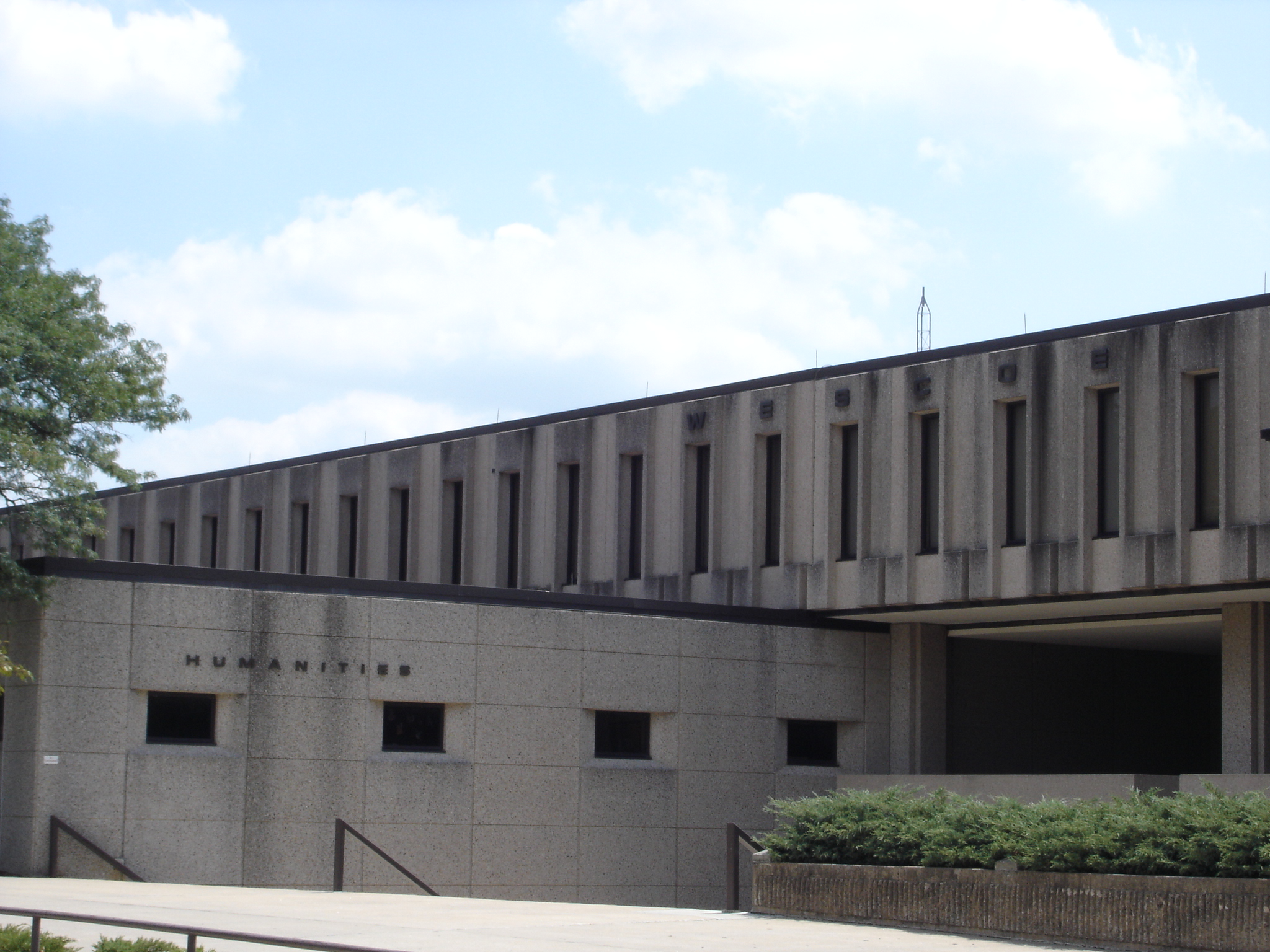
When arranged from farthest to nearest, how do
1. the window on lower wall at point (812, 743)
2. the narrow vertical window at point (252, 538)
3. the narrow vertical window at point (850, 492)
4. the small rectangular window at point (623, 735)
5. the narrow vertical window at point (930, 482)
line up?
1. the narrow vertical window at point (252, 538)
2. the narrow vertical window at point (850, 492)
3. the window on lower wall at point (812, 743)
4. the narrow vertical window at point (930, 482)
5. the small rectangular window at point (623, 735)

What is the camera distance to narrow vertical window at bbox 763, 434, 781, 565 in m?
29.3

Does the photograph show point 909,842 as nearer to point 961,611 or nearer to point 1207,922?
point 1207,922

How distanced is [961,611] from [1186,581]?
14.5 ft

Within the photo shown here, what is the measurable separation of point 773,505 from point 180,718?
11.8 meters

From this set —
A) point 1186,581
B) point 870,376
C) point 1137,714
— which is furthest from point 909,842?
point 1137,714

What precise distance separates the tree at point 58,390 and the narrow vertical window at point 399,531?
40.1ft

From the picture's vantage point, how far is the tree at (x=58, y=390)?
22047mm

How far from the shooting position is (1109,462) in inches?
985

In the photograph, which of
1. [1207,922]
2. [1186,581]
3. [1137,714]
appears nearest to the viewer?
[1207,922]

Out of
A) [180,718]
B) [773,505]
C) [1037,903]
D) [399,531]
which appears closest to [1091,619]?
[773,505]

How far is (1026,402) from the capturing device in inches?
1018

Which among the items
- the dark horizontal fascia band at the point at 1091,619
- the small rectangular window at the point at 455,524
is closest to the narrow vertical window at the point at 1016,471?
the dark horizontal fascia band at the point at 1091,619

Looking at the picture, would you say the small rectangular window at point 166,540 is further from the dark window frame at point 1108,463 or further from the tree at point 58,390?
the dark window frame at point 1108,463

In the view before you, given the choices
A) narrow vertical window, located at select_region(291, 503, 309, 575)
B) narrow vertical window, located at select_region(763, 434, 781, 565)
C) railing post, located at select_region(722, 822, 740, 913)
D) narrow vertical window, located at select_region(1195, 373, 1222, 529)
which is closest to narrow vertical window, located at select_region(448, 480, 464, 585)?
narrow vertical window, located at select_region(291, 503, 309, 575)
